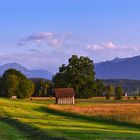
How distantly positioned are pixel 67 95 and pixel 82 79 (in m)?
16.6

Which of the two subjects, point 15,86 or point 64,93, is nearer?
point 64,93

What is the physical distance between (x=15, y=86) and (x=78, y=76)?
1728 cm

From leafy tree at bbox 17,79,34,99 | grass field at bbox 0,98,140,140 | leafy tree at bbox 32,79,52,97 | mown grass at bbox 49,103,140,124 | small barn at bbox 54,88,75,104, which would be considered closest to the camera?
grass field at bbox 0,98,140,140

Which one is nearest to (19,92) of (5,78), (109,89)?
(5,78)

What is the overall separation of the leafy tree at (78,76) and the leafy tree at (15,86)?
8.27 meters

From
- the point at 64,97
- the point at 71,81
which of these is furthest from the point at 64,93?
the point at 71,81

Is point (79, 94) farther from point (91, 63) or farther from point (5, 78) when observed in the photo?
point (5, 78)

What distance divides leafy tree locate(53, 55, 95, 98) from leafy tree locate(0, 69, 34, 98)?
827 centimetres

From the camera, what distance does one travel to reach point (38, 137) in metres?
24.3

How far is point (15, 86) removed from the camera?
138 m

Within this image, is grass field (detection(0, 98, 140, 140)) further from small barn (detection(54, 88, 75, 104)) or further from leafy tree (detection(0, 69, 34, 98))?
leafy tree (detection(0, 69, 34, 98))

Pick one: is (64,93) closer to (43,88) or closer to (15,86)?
(15,86)

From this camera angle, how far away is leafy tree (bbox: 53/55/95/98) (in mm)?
137250

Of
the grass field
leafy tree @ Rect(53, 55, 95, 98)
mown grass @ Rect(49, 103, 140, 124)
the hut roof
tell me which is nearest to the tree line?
leafy tree @ Rect(53, 55, 95, 98)
